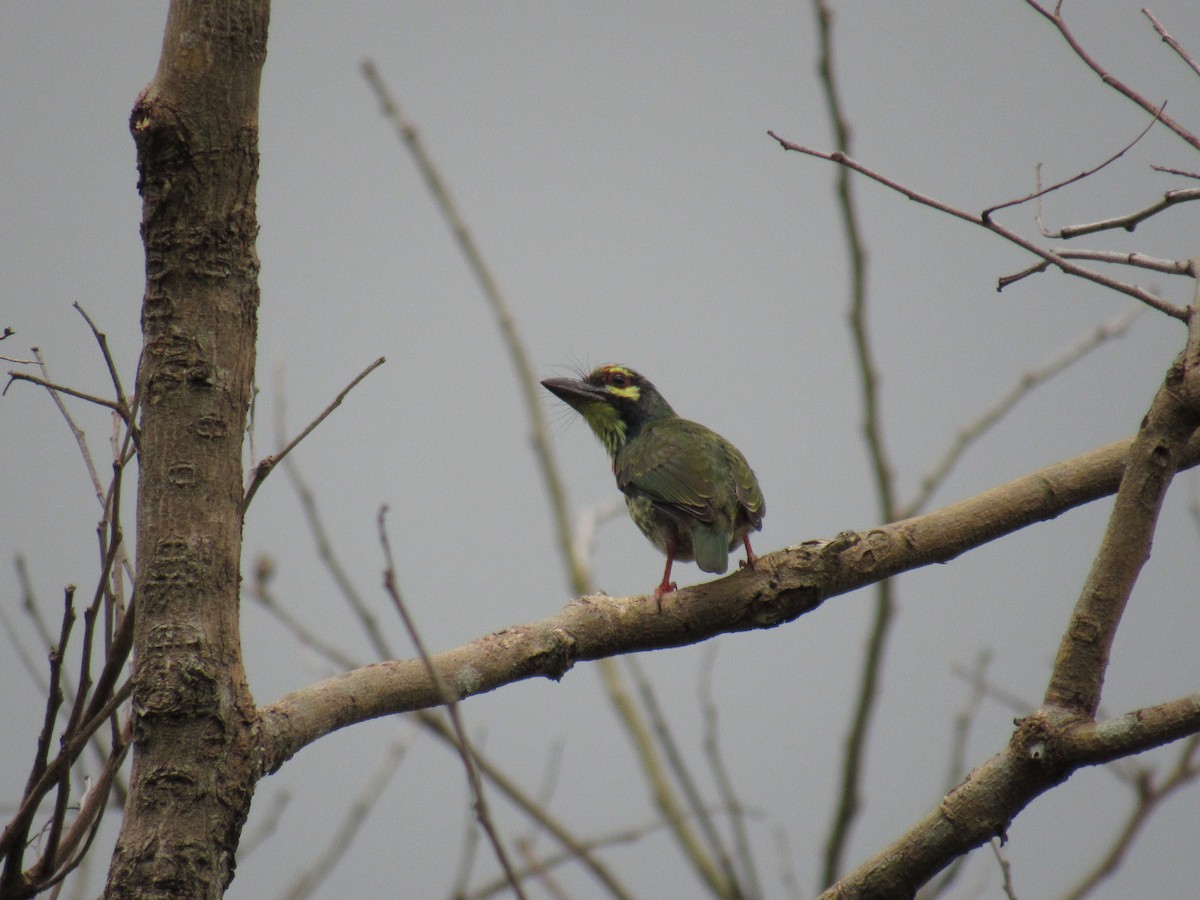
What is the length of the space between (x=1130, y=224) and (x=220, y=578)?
219cm

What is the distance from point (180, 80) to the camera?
2.32 m

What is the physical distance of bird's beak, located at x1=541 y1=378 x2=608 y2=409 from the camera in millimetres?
6211

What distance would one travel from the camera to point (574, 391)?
245 inches

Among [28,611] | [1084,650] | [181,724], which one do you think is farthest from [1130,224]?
[28,611]

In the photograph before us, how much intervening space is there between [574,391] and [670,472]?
1.34 meters

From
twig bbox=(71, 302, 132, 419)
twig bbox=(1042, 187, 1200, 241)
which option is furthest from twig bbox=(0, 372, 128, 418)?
twig bbox=(1042, 187, 1200, 241)

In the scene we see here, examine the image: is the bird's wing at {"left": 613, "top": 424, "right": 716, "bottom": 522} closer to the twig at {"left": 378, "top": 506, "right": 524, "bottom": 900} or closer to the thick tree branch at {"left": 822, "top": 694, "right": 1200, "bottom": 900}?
the thick tree branch at {"left": 822, "top": 694, "right": 1200, "bottom": 900}

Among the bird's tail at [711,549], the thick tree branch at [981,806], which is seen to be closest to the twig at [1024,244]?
the thick tree branch at [981,806]

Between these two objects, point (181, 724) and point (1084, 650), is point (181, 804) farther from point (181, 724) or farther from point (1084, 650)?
point (1084, 650)

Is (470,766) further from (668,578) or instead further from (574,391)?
(574,391)

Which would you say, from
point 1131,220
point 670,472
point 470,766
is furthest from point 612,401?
point 470,766

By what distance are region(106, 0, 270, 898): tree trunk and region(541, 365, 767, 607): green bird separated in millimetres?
1878

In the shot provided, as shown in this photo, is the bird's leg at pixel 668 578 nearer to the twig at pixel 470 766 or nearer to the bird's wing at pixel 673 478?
the bird's wing at pixel 673 478

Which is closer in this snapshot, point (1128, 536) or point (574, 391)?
point (1128, 536)
